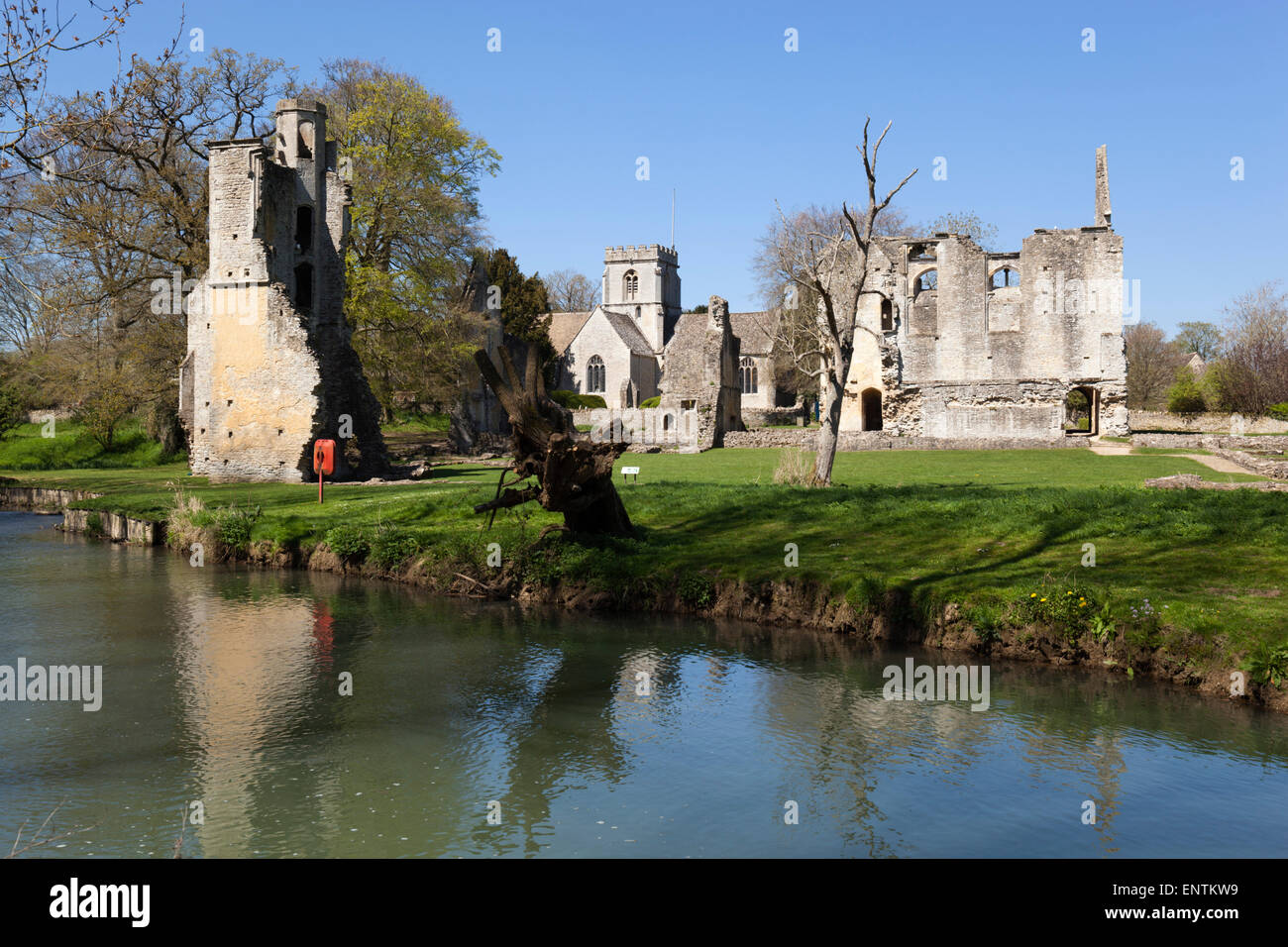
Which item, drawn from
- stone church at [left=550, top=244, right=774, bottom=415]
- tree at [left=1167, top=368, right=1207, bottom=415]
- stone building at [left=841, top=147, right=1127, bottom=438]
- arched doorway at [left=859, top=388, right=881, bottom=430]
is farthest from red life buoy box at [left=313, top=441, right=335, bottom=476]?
tree at [left=1167, top=368, right=1207, bottom=415]

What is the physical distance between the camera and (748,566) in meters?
14.7

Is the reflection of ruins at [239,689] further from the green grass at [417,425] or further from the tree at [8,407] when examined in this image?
the green grass at [417,425]

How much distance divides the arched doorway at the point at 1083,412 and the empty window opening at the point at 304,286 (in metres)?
31.7

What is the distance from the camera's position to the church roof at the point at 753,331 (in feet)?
247

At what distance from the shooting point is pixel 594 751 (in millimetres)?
9117

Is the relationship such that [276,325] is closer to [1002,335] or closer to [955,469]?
[955,469]

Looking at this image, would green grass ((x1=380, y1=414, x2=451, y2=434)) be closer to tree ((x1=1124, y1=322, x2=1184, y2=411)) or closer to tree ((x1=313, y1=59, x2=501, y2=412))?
tree ((x1=313, y1=59, x2=501, y2=412))

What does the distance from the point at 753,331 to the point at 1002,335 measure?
1289 inches

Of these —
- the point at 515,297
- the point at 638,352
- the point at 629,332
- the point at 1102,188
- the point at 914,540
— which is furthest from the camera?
the point at 629,332

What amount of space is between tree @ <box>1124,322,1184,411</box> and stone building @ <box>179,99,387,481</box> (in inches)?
2038

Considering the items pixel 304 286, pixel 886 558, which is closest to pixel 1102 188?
pixel 304 286
